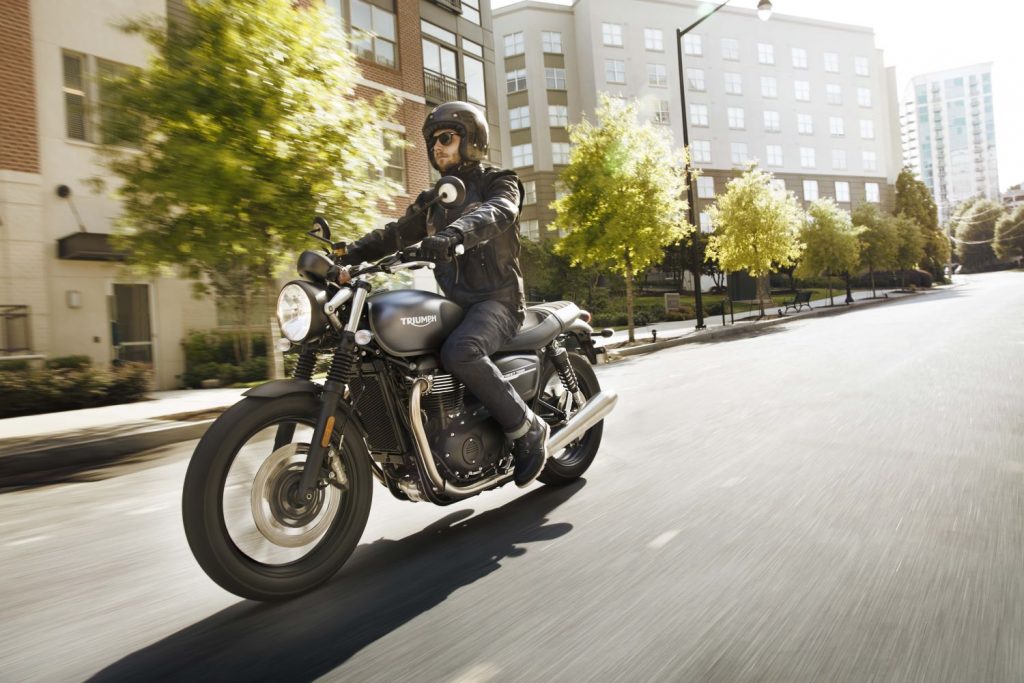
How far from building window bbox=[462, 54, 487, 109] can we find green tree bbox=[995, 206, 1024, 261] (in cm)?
8257

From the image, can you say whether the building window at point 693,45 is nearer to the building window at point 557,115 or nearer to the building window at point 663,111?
the building window at point 663,111

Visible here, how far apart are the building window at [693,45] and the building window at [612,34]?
19.2 feet

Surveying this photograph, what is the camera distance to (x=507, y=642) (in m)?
2.33

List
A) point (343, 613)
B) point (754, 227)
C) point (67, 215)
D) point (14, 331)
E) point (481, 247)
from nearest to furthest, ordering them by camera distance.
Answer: point (343, 613) < point (481, 247) < point (14, 331) < point (67, 215) < point (754, 227)

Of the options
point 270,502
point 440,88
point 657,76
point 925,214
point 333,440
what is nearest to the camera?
point 270,502

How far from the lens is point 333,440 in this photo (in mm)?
2881

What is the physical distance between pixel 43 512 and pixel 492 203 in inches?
152

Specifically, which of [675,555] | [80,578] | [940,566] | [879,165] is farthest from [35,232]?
[879,165]

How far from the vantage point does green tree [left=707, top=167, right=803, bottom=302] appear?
2727cm

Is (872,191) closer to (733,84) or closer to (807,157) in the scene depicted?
(807,157)

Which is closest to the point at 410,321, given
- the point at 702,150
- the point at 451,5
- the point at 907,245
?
the point at 451,5

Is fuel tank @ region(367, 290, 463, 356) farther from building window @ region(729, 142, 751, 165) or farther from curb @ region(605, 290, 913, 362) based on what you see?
building window @ region(729, 142, 751, 165)

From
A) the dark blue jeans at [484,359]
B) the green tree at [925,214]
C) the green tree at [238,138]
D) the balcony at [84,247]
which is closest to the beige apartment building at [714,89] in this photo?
the green tree at [925,214]

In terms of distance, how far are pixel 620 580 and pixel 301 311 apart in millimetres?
1675
